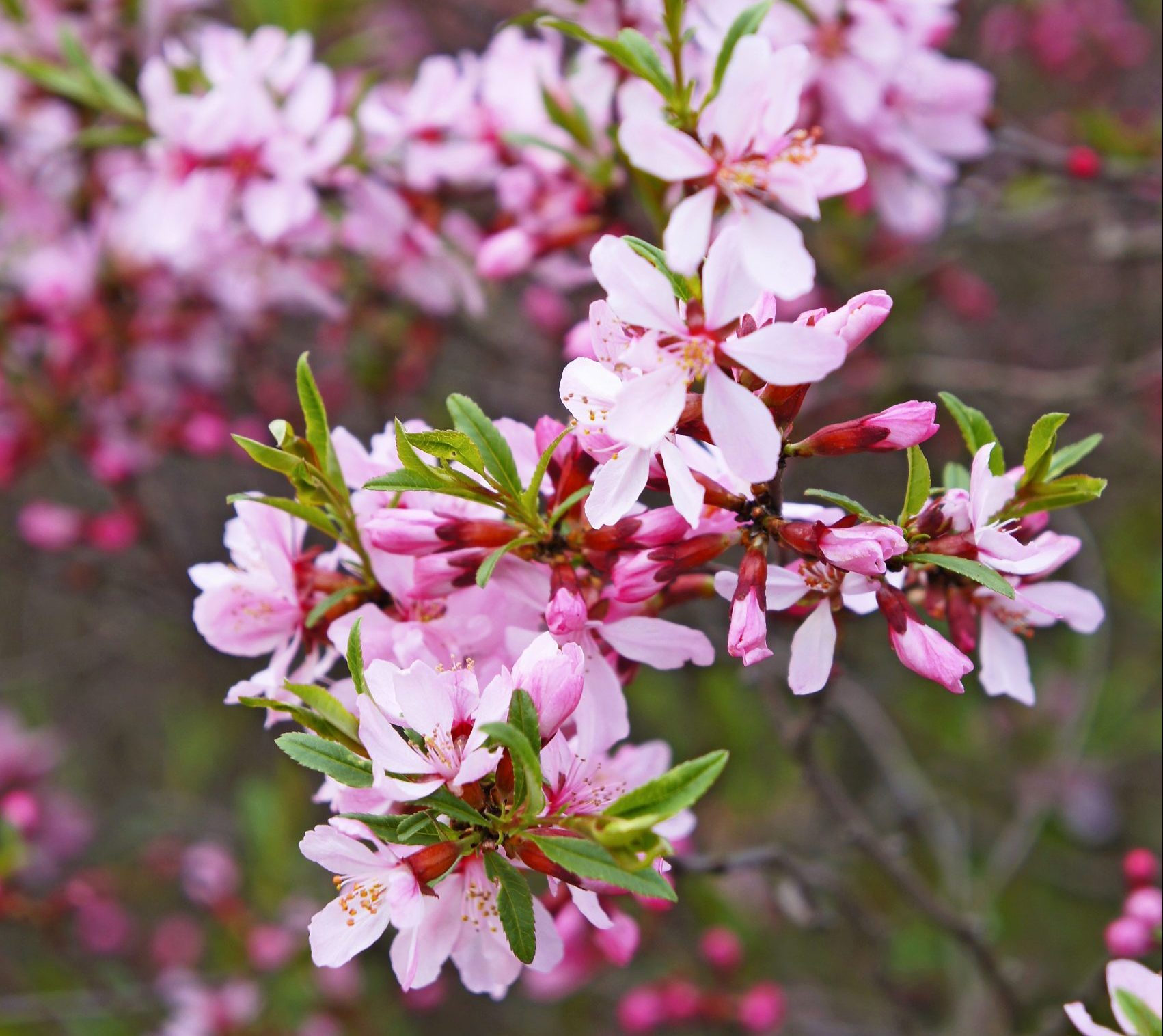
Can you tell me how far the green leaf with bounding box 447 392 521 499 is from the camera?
105cm

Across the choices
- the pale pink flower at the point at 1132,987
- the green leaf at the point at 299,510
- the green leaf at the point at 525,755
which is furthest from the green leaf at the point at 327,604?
the pale pink flower at the point at 1132,987

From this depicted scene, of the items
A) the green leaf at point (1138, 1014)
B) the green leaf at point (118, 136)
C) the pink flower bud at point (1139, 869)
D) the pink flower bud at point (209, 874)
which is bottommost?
the pink flower bud at point (209, 874)

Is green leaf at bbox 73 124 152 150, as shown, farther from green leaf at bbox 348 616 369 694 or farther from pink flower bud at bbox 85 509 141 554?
green leaf at bbox 348 616 369 694

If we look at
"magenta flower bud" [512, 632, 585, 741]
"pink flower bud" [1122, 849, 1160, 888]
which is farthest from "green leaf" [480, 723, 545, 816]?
"pink flower bud" [1122, 849, 1160, 888]

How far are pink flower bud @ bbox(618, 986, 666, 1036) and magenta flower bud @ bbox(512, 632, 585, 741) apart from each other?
2.01 meters

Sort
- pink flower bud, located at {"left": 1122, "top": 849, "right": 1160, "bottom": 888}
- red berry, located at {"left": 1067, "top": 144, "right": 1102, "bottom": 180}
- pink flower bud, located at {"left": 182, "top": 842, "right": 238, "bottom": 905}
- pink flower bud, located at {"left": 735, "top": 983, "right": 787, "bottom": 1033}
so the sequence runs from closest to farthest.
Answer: pink flower bud, located at {"left": 1122, "top": 849, "right": 1160, "bottom": 888}, red berry, located at {"left": 1067, "top": 144, "right": 1102, "bottom": 180}, pink flower bud, located at {"left": 735, "top": 983, "right": 787, "bottom": 1033}, pink flower bud, located at {"left": 182, "top": 842, "right": 238, "bottom": 905}

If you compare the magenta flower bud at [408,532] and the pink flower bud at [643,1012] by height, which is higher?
the magenta flower bud at [408,532]

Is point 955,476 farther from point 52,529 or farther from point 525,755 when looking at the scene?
point 52,529

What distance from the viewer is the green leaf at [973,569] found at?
3.10ft

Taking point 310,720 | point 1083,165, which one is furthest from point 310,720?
point 1083,165

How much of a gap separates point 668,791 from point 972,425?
0.54 m

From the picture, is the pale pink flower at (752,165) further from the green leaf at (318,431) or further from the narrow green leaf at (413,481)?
the green leaf at (318,431)

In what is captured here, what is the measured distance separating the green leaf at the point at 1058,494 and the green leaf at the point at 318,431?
0.75 metres

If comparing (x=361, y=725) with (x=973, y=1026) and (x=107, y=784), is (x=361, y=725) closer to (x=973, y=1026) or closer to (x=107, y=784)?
(x=973, y=1026)
